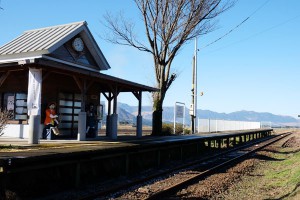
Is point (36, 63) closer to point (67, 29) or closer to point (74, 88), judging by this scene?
point (74, 88)

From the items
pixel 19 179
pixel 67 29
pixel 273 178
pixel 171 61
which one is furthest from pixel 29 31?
pixel 273 178

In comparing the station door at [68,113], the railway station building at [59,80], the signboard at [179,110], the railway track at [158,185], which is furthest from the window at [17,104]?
the signboard at [179,110]

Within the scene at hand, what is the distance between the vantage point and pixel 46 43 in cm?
1781

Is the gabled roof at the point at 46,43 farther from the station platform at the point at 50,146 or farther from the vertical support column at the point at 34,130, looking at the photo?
the station platform at the point at 50,146

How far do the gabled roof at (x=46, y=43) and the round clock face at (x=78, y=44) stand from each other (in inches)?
12.4

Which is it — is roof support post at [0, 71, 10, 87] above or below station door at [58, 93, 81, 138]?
Answer: above

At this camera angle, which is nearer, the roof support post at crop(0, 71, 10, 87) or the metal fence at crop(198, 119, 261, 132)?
the roof support post at crop(0, 71, 10, 87)

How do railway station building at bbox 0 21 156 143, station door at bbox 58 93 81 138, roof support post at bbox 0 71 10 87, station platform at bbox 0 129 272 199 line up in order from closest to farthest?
1. station platform at bbox 0 129 272 199
2. railway station building at bbox 0 21 156 143
3. roof support post at bbox 0 71 10 87
4. station door at bbox 58 93 81 138

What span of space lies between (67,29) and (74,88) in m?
3.34

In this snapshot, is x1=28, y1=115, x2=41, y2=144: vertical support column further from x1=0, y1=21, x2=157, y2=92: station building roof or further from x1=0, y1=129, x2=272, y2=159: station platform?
x1=0, y1=21, x2=157, y2=92: station building roof

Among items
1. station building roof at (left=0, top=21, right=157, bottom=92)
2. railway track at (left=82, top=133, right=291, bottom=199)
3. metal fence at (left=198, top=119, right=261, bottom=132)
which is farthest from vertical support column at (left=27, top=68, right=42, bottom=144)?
metal fence at (left=198, top=119, right=261, bottom=132)

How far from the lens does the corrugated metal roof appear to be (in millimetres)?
17500

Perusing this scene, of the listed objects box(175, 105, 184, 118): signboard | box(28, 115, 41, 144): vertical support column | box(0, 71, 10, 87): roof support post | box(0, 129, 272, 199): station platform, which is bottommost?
box(0, 129, 272, 199): station platform

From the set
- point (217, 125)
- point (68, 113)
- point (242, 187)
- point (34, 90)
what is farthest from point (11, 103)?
point (217, 125)
